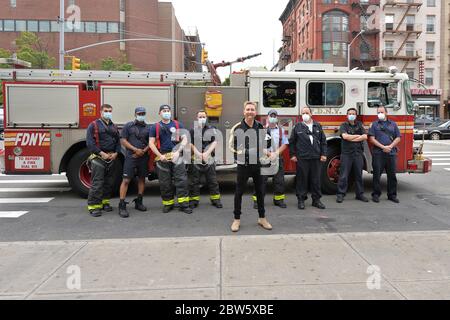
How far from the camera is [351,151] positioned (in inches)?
314

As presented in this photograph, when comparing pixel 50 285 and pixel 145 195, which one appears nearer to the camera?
pixel 50 285

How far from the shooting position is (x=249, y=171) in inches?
237

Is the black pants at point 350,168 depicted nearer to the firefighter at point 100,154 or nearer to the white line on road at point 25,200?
the firefighter at point 100,154

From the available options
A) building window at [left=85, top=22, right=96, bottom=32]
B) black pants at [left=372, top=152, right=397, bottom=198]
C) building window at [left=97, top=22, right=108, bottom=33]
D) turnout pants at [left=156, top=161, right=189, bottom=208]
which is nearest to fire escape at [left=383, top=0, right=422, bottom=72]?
building window at [left=97, top=22, right=108, bottom=33]

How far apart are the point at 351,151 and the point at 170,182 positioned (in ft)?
11.7

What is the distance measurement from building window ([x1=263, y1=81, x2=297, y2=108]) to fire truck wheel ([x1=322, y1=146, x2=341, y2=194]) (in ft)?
4.27

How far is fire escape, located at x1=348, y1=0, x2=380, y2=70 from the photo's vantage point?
4609cm

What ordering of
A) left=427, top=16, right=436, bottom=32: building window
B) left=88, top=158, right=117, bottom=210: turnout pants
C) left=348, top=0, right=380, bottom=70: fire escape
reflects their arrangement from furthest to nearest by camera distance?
left=427, top=16, right=436, bottom=32: building window → left=348, top=0, right=380, bottom=70: fire escape → left=88, top=158, right=117, bottom=210: turnout pants

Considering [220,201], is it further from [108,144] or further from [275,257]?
[275,257]

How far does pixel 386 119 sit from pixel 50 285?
22.0ft

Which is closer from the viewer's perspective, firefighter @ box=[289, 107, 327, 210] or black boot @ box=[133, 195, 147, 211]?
black boot @ box=[133, 195, 147, 211]

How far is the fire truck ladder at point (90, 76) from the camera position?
8.18m

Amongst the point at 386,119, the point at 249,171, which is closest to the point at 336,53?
the point at 386,119

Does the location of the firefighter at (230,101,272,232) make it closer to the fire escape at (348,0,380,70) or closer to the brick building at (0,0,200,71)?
the fire escape at (348,0,380,70)
